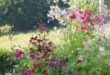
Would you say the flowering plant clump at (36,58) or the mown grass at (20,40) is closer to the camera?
the flowering plant clump at (36,58)

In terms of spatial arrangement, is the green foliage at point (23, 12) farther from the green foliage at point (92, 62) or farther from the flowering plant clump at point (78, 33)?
the green foliage at point (92, 62)

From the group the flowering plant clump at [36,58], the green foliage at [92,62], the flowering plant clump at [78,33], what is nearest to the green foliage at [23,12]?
the flowering plant clump at [78,33]

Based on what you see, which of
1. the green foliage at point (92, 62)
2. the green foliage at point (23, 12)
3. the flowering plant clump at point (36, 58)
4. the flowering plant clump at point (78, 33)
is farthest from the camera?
the green foliage at point (23, 12)

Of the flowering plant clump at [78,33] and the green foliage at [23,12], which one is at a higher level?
the flowering plant clump at [78,33]

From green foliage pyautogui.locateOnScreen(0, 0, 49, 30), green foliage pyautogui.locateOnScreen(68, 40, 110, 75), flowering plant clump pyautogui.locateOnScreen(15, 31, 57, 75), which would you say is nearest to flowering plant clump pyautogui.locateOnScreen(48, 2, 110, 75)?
green foliage pyautogui.locateOnScreen(68, 40, 110, 75)

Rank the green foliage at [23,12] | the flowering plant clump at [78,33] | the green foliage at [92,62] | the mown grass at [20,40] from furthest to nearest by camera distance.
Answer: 1. the green foliage at [23,12]
2. the mown grass at [20,40]
3. the flowering plant clump at [78,33]
4. the green foliage at [92,62]

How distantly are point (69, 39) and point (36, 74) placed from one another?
76cm

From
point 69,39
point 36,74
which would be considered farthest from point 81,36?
point 36,74

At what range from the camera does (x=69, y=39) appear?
492 centimetres

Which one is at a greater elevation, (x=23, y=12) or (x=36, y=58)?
(x=36, y=58)

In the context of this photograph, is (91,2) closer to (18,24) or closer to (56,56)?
(56,56)

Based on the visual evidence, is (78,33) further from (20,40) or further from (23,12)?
(23,12)

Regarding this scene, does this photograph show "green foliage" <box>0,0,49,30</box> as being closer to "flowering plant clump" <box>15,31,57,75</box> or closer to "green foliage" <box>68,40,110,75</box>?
"flowering plant clump" <box>15,31,57,75</box>

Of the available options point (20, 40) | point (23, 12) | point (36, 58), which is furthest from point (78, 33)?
point (23, 12)
